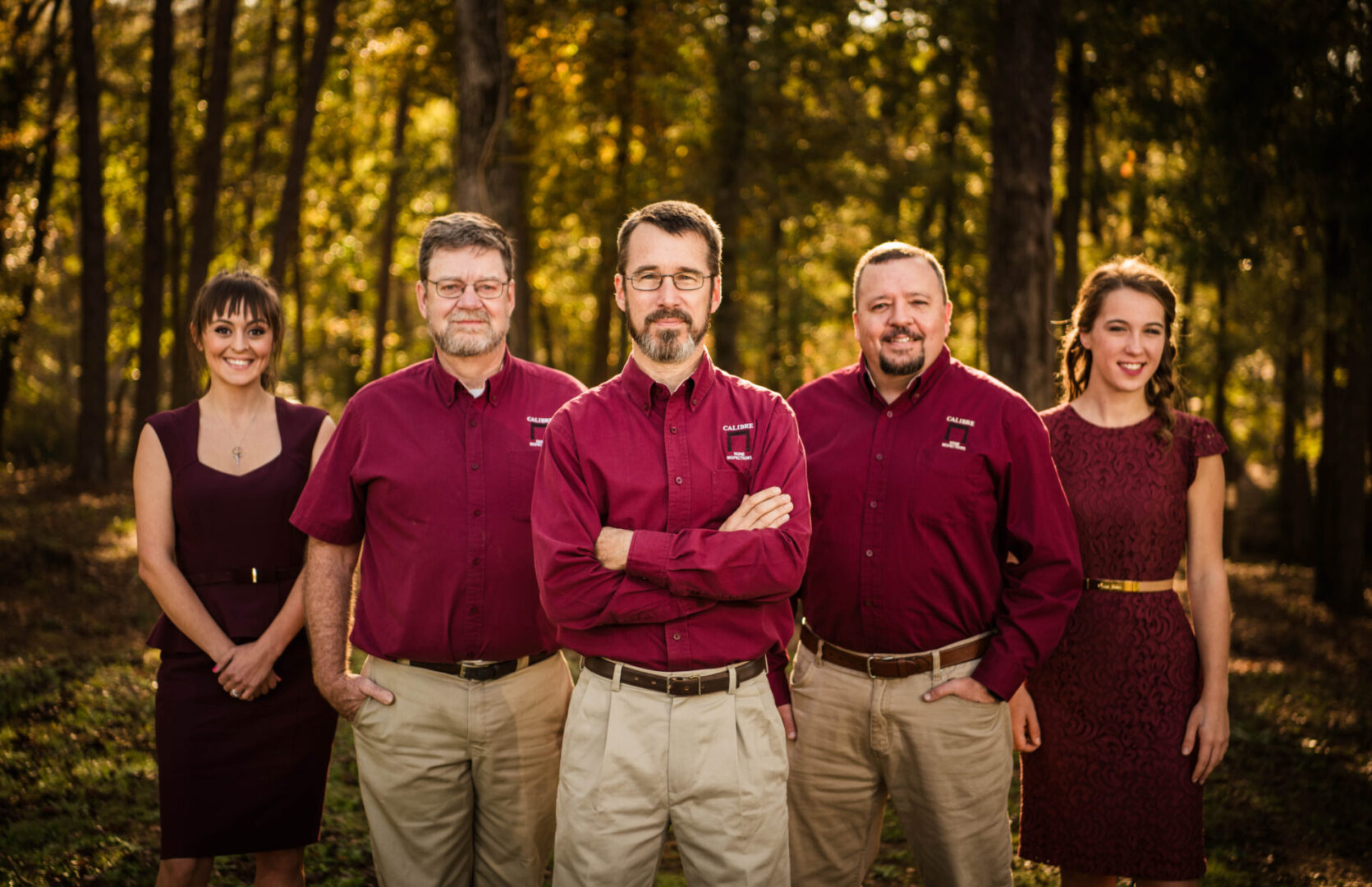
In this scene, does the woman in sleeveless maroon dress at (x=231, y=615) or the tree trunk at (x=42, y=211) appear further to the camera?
the tree trunk at (x=42, y=211)

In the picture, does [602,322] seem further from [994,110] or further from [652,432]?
[652,432]

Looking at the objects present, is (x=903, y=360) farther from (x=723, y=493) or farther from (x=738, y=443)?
(x=723, y=493)

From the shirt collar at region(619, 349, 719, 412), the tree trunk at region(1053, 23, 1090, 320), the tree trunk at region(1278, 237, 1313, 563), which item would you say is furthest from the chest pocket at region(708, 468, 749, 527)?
the tree trunk at region(1278, 237, 1313, 563)

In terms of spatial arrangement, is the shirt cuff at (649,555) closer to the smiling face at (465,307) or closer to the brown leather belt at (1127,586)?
the smiling face at (465,307)

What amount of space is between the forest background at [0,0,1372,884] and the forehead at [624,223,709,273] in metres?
4.39

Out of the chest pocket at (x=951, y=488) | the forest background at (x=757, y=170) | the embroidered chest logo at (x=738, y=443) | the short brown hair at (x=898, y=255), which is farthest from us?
the forest background at (x=757, y=170)

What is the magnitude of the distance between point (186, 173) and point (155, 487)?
2135 cm

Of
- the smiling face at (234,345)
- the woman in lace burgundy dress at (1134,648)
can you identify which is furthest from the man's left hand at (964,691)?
the smiling face at (234,345)

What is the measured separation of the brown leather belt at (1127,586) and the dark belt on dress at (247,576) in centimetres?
298

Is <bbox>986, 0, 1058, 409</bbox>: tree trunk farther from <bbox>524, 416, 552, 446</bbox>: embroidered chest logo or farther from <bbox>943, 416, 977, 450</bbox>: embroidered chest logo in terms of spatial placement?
<bbox>524, 416, 552, 446</bbox>: embroidered chest logo

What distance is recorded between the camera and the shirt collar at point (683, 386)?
327cm

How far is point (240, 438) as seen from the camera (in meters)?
4.05

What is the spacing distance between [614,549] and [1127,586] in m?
2.03

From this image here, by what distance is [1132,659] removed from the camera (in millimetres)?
3896
